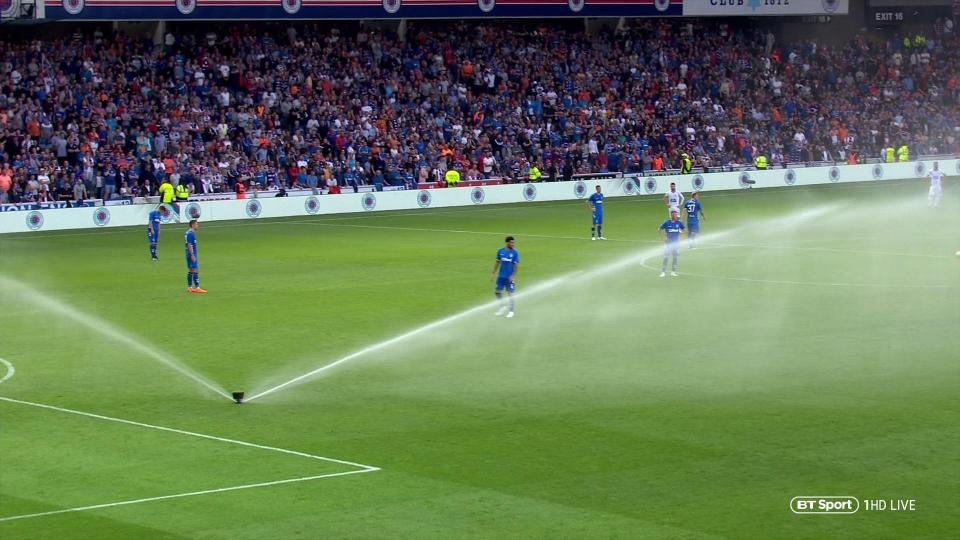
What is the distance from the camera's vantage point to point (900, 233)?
158 ft

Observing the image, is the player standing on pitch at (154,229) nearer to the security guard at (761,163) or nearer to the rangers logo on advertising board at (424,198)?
the rangers logo on advertising board at (424,198)

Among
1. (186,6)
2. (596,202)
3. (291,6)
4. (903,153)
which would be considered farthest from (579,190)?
A: (903,153)

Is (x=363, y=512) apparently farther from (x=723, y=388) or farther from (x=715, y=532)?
(x=723, y=388)

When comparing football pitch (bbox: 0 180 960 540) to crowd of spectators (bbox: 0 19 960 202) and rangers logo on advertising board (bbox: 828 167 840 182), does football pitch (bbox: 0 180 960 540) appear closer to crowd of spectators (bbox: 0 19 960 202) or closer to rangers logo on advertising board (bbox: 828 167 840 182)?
crowd of spectators (bbox: 0 19 960 202)

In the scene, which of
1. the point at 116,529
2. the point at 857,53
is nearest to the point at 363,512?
the point at 116,529

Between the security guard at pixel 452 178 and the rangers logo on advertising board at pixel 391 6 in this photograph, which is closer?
the security guard at pixel 452 178

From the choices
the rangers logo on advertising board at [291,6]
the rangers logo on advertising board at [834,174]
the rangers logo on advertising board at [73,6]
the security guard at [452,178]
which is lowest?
the rangers logo on advertising board at [834,174]

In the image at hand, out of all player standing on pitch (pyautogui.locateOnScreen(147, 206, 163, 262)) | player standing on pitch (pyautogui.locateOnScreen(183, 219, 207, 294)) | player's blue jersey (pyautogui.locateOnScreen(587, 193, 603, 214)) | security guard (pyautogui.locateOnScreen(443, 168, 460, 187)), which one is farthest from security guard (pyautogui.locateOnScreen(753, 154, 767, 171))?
player standing on pitch (pyautogui.locateOnScreen(183, 219, 207, 294))

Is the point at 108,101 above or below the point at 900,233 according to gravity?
above

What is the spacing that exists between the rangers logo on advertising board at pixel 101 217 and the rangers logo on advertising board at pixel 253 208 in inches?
240

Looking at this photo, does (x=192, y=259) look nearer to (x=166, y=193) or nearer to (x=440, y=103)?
(x=166, y=193)

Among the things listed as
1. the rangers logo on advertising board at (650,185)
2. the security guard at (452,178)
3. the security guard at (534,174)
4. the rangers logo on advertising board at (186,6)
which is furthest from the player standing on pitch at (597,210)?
the rangers logo on advertising board at (186,6)

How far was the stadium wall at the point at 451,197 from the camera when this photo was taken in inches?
2072

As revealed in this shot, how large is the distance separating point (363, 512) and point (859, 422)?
805 cm
